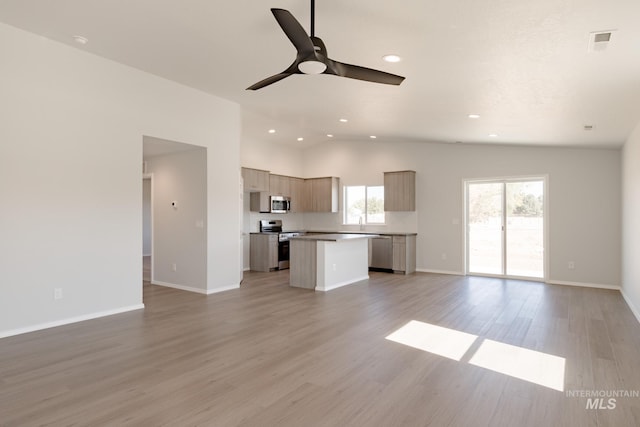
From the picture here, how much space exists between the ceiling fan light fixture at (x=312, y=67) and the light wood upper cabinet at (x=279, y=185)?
6.09 meters

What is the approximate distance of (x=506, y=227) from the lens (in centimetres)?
750

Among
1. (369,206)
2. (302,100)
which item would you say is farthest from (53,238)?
(369,206)

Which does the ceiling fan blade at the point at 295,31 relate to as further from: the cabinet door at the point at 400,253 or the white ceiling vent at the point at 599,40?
the cabinet door at the point at 400,253

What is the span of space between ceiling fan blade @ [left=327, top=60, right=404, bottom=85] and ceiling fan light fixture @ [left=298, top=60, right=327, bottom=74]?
81mm

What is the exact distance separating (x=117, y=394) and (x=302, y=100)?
13.9ft

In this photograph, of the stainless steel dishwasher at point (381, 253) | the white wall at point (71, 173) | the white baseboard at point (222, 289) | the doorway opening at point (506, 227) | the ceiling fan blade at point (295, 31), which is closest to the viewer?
the ceiling fan blade at point (295, 31)

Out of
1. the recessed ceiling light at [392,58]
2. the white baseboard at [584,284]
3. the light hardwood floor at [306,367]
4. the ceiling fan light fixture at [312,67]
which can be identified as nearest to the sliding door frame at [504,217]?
the white baseboard at [584,284]

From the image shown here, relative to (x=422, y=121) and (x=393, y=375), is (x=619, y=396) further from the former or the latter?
(x=422, y=121)

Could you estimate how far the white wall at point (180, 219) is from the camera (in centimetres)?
599

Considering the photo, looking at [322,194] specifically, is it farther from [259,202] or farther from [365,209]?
[259,202]

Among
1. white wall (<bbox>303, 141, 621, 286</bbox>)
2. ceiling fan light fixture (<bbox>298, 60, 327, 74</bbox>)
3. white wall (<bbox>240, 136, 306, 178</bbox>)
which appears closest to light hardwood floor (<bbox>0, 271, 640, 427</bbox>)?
white wall (<bbox>303, 141, 621, 286</bbox>)

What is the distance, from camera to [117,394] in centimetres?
261

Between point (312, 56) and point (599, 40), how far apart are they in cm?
199

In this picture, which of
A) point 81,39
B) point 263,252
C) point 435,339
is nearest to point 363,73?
point 435,339
